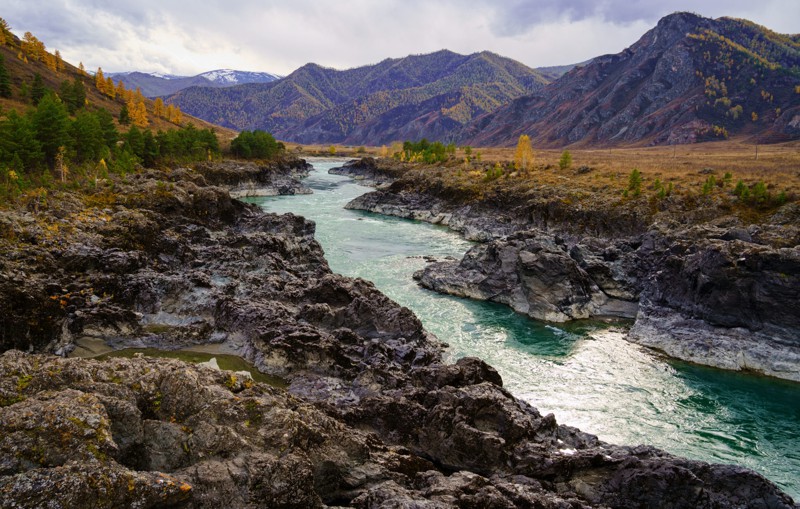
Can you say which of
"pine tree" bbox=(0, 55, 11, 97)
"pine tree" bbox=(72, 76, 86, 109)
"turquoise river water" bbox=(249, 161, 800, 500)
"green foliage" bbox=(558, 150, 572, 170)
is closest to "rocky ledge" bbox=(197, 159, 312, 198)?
"pine tree" bbox=(72, 76, 86, 109)

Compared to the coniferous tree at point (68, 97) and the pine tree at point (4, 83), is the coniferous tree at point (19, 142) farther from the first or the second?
the coniferous tree at point (68, 97)

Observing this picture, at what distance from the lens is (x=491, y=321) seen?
120ft

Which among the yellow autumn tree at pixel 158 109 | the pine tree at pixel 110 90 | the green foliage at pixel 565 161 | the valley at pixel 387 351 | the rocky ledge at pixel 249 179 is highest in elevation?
the pine tree at pixel 110 90

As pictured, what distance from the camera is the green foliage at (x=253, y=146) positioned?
12950 centimetres

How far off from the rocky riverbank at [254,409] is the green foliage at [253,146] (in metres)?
98.2

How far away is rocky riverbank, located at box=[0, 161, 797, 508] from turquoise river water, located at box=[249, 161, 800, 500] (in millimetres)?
5002

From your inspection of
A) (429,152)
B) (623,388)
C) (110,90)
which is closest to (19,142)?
(623,388)

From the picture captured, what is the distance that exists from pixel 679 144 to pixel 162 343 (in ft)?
724

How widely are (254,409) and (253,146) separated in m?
132

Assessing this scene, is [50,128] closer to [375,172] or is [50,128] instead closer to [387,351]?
[387,351]

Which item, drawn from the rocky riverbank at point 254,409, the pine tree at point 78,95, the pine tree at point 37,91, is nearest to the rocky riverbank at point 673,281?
the rocky riverbank at point 254,409

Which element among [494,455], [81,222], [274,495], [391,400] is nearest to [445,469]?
[494,455]

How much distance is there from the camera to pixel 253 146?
134500 mm

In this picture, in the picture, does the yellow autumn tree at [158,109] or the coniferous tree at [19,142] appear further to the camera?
the yellow autumn tree at [158,109]
